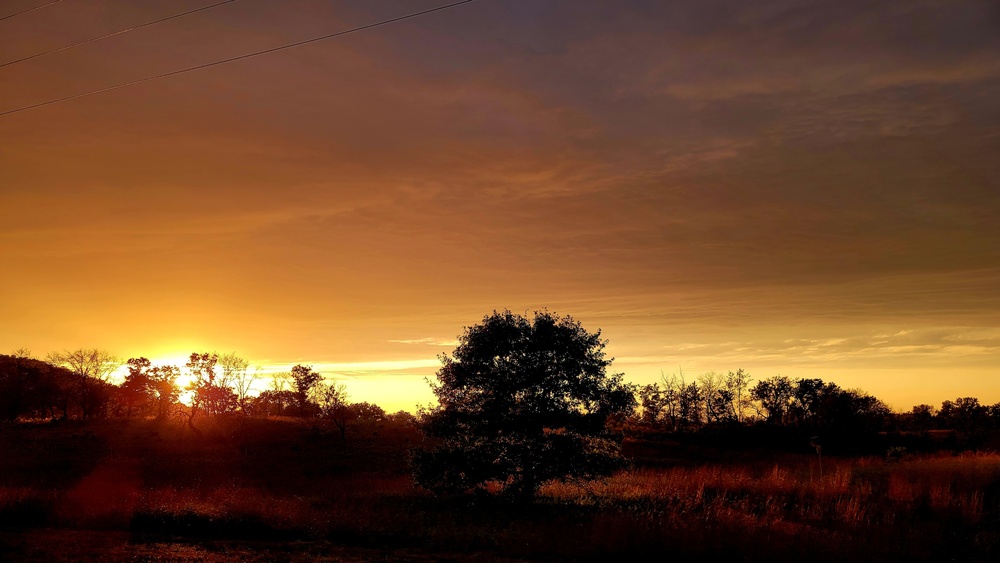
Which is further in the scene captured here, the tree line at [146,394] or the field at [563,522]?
the tree line at [146,394]

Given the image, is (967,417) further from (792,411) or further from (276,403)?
(276,403)

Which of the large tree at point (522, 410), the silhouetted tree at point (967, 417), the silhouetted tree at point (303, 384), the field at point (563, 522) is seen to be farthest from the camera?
the silhouetted tree at point (303, 384)

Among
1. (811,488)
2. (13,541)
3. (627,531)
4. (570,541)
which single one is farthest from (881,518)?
(13,541)

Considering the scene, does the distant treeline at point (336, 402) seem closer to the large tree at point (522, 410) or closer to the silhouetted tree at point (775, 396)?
the silhouetted tree at point (775, 396)

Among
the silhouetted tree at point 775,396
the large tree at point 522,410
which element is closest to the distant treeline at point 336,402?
the silhouetted tree at point 775,396

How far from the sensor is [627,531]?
1952cm

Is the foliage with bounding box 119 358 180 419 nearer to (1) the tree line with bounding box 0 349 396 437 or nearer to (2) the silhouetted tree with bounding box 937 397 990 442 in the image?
(1) the tree line with bounding box 0 349 396 437

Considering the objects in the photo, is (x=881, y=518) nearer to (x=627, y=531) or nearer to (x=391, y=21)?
(x=627, y=531)

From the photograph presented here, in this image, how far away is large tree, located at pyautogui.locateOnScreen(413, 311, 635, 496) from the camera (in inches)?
1004

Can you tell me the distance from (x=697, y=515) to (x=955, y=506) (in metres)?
12.0

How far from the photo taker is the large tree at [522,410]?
25.5 meters

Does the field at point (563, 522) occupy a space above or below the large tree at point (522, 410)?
below

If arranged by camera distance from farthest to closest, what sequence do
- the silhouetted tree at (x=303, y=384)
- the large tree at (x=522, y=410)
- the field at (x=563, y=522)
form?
the silhouetted tree at (x=303, y=384), the large tree at (x=522, y=410), the field at (x=563, y=522)

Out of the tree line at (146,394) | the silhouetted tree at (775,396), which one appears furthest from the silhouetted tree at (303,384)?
the silhouetted tree at (775,396)
